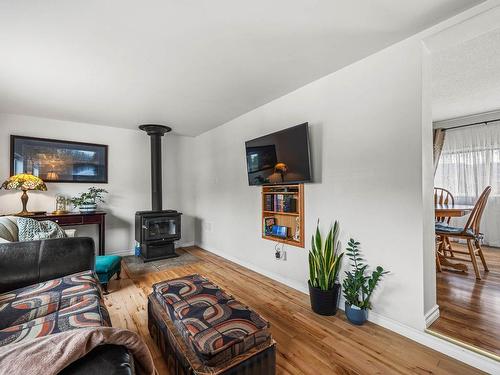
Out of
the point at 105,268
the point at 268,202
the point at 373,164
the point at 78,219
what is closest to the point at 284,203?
the point at 268,202

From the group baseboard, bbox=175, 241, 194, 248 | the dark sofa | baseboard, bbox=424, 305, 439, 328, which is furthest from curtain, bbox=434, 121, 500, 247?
the dark sofa

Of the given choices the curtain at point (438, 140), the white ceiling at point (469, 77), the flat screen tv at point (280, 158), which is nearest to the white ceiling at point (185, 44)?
the flat screen tv at point (280, 158)

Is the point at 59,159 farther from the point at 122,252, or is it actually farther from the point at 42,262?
the point at 42,262

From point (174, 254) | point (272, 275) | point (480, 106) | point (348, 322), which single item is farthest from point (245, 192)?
point (480, 106)

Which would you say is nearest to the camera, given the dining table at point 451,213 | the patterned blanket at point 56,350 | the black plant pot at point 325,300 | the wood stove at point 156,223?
the patterned blanket at point 56,350

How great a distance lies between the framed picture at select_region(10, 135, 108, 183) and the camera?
344 centimetres

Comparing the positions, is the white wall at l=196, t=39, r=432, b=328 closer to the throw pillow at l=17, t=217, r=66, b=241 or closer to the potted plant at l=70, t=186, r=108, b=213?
the throw pillow at l=17, t=217, r=66, b=241

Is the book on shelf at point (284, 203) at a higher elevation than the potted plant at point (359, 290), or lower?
higher

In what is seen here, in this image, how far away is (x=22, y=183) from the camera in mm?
3049

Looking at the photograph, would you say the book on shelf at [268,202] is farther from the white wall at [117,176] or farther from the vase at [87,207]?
the vase at [87,207]

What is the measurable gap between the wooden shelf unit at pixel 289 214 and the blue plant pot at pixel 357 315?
2.63 ft

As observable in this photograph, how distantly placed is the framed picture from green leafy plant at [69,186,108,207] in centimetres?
19

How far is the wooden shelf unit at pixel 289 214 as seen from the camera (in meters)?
2.61

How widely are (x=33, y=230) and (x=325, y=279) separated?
2.82m
